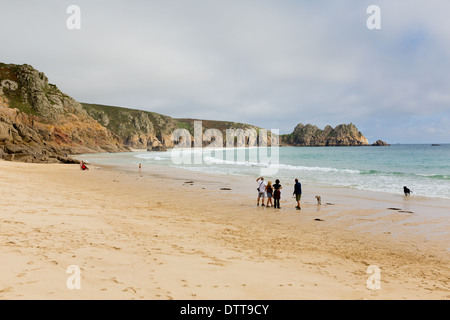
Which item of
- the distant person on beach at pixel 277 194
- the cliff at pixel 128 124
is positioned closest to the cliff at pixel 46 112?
the cliff at pixel 128 124

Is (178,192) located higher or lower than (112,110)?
lower

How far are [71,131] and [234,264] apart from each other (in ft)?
363

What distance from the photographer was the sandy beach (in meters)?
4.55

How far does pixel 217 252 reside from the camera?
7.02 m

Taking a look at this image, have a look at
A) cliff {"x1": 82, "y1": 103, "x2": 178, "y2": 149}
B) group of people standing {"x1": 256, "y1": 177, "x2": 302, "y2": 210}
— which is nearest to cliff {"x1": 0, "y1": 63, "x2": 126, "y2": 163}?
cliff {"x1": 82, "y1": 103, "x2": 178, "y2": 149}

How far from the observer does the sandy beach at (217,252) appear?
455 centimetres

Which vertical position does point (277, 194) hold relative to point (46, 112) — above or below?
below

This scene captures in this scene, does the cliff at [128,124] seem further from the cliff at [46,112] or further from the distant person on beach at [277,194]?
the distant person on beach at [277,194]

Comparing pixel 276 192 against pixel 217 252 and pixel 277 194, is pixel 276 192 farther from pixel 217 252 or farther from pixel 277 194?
pixel 217 252

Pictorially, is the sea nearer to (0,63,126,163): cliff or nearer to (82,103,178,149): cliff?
(0,63,126,163): cliff

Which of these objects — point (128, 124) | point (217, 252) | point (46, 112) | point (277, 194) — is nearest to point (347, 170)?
point (277, 194)
